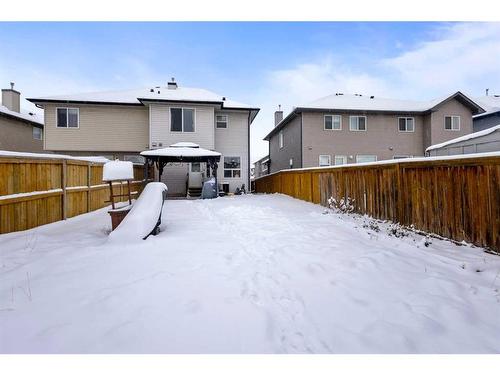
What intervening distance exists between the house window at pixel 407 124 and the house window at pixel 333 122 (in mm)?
4851

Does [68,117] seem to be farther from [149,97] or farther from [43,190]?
[43,190]

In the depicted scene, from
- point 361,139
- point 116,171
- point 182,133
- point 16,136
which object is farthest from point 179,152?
point 16,136

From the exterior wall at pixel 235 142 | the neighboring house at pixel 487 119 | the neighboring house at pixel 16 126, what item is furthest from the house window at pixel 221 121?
the neighboring house at pixel 487 119

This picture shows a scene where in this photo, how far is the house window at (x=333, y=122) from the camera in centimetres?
1917

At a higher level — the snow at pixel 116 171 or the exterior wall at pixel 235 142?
the exterior wall at pixel 235 142

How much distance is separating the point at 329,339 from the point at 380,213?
5378mm

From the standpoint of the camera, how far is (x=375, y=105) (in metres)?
19.8

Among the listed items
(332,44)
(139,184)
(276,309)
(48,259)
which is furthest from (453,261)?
(139,184)

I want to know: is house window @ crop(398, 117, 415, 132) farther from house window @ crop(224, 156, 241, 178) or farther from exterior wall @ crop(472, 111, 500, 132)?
house window @ crop(224, 156, 241, 178)

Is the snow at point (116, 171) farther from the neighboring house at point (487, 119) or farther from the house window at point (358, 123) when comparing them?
the neighboring house at point (487, 119)

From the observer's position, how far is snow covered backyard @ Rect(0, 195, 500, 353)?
6.86ft

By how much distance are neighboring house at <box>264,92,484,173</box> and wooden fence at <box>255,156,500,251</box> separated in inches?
443

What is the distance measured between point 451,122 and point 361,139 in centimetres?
700
